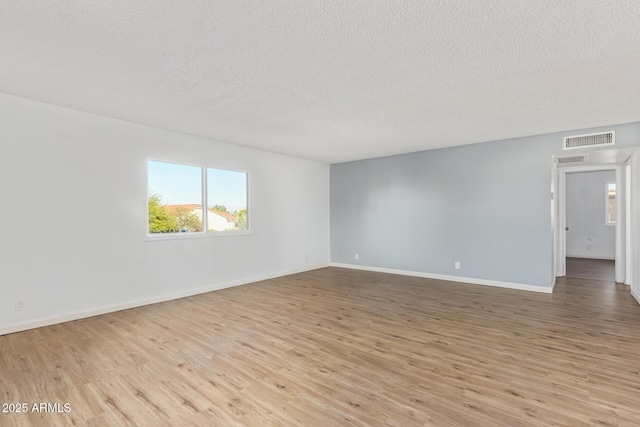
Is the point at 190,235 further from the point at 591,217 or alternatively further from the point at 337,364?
the point at 591,217

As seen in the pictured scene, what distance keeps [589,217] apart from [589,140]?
17.4 ft

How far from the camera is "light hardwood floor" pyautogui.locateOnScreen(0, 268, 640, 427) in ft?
6.36

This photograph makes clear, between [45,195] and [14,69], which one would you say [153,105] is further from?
[45,195]

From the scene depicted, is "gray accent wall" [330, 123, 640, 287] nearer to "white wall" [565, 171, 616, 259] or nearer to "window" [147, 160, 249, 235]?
"window" [147, 160, 249, 235]

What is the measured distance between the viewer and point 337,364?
257 centimetres

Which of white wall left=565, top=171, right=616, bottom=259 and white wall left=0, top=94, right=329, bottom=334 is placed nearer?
white wall left=0, top=94, right=329, bottom=334

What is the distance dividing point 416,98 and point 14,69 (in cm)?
380

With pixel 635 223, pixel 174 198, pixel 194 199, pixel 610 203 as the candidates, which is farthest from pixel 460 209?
pixel 610 203

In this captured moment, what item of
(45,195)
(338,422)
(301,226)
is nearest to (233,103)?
(45,195)

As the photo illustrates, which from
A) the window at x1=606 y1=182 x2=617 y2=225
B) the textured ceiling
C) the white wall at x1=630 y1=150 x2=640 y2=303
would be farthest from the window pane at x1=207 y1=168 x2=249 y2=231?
the window at x1=606 y1=182 x2=617 y2=225

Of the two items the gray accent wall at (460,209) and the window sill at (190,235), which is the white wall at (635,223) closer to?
the gray accent wall at (460,209)

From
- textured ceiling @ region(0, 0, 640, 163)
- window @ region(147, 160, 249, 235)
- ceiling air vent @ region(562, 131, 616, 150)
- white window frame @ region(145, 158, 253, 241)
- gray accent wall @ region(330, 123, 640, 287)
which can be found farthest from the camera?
gray accent wall @ region(330, 123, 640, 287)

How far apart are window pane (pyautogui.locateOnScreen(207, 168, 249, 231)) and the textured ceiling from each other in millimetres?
1287

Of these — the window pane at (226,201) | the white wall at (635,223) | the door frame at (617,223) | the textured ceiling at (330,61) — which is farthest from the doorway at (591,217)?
the window pane at (226,201)
